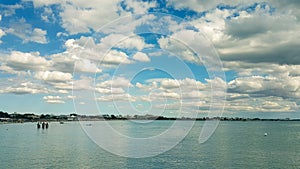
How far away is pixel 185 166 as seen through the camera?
6669 centimetres

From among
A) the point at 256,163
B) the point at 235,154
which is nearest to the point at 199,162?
the point at 256,163

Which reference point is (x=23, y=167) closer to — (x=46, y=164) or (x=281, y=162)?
(x=46, y=164)

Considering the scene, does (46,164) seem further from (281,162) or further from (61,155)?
(281,162)

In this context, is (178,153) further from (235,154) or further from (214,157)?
(235,154)

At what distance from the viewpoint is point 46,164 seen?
67.1m

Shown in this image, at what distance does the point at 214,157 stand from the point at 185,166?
1625cm

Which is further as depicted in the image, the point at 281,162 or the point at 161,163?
the point at 281,162

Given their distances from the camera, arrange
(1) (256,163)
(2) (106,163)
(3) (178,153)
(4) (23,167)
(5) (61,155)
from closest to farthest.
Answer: (4) (23,167) < (2) (106,163) < (1) (256,163) < (5) (61,155) < (3) (178,153)

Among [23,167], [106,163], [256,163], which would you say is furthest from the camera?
[256,163]

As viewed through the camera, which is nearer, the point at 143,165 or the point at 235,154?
the point at 143,165

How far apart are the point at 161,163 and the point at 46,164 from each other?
954 inches

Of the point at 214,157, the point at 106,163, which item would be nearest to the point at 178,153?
the point at 214,157

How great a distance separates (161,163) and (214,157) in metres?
17.7

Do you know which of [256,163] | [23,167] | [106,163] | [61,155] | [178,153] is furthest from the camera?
[178,153]
